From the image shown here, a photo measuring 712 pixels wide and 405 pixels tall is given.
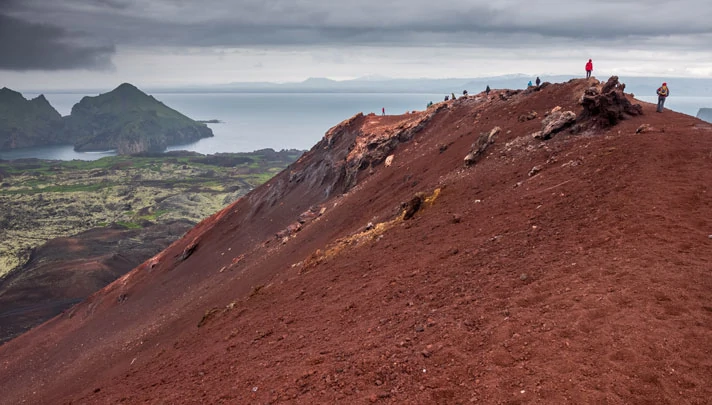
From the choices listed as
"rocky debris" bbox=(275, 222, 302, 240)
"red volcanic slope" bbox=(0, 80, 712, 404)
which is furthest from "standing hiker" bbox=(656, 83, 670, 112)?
"rocky debris" bbox=(275, 222, 302, 240)

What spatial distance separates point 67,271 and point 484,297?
102 m

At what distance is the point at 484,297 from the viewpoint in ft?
41.9

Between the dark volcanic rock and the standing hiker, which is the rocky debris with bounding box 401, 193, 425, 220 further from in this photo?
the dark volcanic rock

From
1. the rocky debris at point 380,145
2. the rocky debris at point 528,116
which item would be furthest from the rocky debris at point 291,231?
the rocky debris at point 528,116

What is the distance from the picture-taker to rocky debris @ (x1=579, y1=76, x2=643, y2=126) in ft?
73.4

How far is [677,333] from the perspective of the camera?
29.9ft

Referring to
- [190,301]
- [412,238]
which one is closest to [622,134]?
[412,238]

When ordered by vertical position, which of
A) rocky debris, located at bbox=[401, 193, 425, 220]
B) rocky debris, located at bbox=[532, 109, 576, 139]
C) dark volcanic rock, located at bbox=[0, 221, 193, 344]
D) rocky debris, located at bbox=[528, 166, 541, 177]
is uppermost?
rocky debris, located at bbox=[532, 109, 576, 139]

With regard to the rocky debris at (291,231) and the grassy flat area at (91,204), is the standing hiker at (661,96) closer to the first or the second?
the rocky debris at (291,231)

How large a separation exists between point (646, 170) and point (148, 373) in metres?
23.9

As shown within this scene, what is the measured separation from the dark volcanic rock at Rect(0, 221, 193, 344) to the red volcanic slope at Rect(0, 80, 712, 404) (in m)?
51.8

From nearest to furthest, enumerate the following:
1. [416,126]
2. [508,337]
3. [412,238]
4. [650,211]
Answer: [508,337], [650,211], [412,238], [416,126]

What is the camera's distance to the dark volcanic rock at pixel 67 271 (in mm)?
77250

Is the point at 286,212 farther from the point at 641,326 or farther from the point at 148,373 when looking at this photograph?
the point at 641,326
